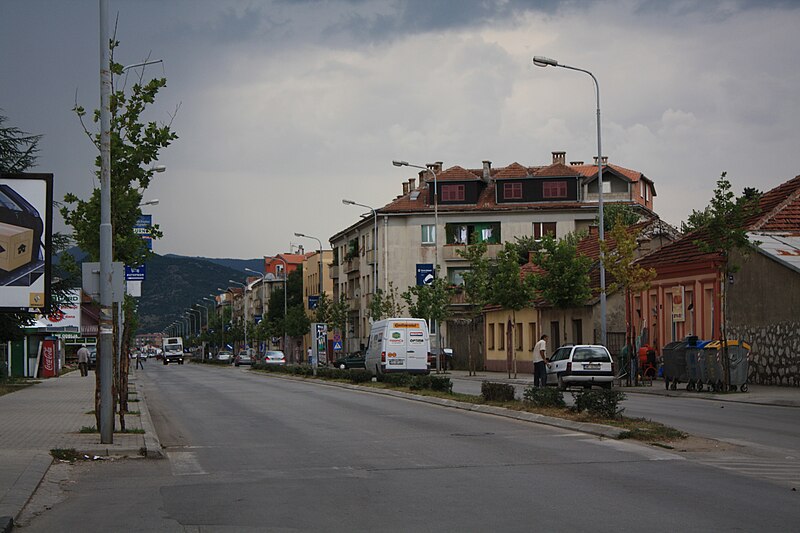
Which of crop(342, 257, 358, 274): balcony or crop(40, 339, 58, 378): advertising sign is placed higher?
crop(342, 257, 358, 274): balcony

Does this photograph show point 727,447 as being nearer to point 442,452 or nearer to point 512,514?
point 442,452

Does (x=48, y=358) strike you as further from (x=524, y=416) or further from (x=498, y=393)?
(x=524, y=416)

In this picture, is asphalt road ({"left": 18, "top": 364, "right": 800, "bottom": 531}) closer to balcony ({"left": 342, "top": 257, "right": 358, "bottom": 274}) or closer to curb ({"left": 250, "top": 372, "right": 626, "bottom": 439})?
curb ({"left": 250, "top": 372, "right": 626, "bottom": 439})

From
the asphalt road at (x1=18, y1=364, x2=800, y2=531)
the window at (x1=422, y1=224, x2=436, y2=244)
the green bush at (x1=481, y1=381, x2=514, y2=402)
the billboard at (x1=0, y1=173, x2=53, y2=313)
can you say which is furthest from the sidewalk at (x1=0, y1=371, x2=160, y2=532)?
the window at (x1=422, y1=224, x2=436, y2=244)

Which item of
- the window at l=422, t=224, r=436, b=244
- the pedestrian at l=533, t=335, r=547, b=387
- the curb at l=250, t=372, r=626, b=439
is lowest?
the curb at l=250, t=372, r=626, b=439

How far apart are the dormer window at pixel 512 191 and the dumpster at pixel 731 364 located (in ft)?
185

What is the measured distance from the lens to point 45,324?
59.0m

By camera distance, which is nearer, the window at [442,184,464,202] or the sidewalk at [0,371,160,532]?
the sidewalk at [0,371,160,532]

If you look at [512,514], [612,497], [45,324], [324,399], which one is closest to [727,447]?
[612,497]

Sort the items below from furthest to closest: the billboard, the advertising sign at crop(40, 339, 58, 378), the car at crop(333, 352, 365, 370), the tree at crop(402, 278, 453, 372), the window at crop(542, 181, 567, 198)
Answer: the window at crop(542, 181, 567, 198)
the car at crop(333, 352, 365, 370)
the tree at crop(402, 278, 453, 372)
the advertising sign at crop(40, 339, 58, 378)
the billboard

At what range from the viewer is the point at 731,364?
3225 centimetres

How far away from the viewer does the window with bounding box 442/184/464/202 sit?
8981cm

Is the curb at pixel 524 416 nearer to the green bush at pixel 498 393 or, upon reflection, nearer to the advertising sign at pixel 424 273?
the green bush at pixel 498 393

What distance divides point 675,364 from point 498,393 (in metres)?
12.5
